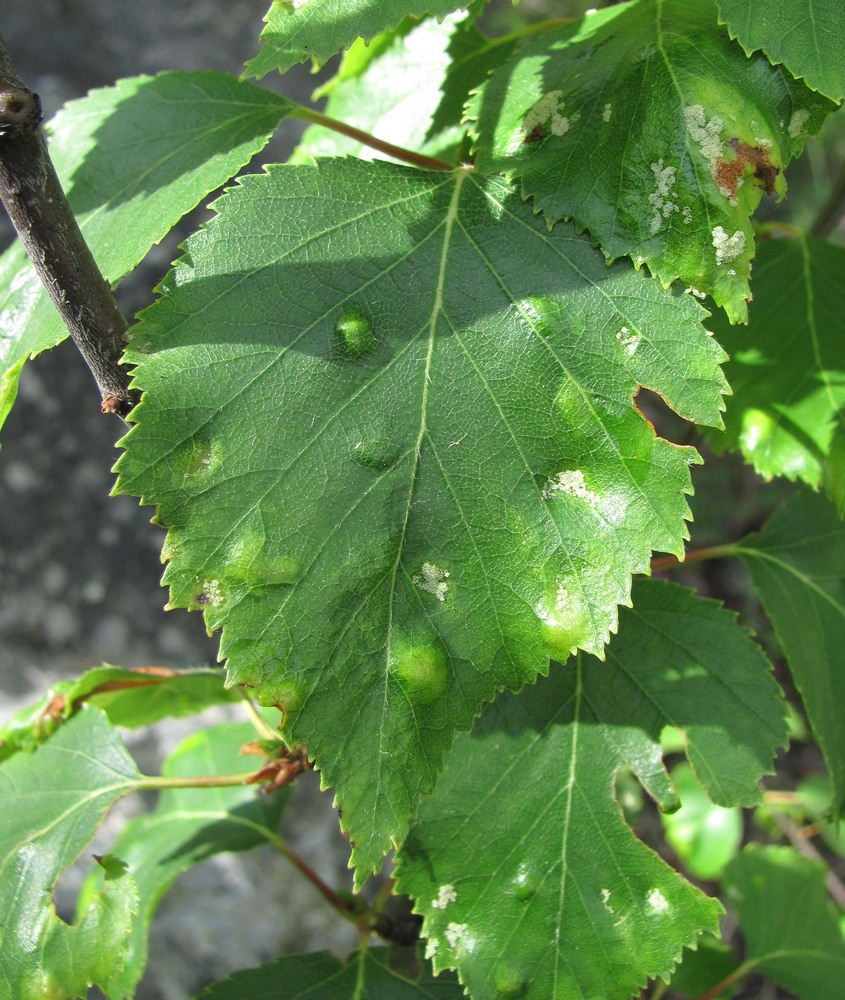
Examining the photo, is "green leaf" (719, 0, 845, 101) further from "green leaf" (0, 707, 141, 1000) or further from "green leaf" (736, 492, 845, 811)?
"green leaf" (0, 707, 141, 1000)

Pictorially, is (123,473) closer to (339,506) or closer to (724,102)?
(339,506)

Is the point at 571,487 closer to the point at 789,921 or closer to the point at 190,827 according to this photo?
the point at 190,827

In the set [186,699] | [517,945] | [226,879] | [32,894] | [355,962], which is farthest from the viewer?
[226,879]

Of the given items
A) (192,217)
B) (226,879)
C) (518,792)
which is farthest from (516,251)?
(192,217)

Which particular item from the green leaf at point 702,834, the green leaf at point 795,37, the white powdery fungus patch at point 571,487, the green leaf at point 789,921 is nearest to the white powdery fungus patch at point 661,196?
the green leaf at point 795,37

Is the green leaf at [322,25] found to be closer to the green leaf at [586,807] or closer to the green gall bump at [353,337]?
the green gall bump at [353,337]
